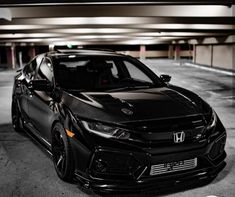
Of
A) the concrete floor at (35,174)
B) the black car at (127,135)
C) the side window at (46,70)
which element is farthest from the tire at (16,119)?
the black car at (127,135)

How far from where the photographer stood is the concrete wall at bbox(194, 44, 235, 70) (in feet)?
77.6

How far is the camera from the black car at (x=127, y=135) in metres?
3.29

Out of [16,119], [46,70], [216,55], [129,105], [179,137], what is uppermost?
[46,70]

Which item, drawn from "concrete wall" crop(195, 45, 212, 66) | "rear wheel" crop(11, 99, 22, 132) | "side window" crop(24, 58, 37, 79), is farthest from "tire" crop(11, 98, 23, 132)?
"concrete wall" crop(195, 45, 212, 66)

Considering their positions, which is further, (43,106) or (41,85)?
(43,106)

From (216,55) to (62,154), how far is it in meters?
24.6

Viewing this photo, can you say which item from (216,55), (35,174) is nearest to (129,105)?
(35,174)

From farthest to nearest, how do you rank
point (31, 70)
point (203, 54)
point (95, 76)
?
point (203, 54)
point (31, 70)
point (95, 76)

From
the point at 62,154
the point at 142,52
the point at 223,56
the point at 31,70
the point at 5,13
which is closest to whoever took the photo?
the point at 62,154

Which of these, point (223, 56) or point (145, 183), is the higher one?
point (145, 183)

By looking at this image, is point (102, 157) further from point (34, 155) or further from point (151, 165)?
point (34, 155)

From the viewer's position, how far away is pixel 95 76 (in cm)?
487

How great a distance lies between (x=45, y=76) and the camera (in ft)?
16.3

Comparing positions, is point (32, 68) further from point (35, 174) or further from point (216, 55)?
point (216, 55)
